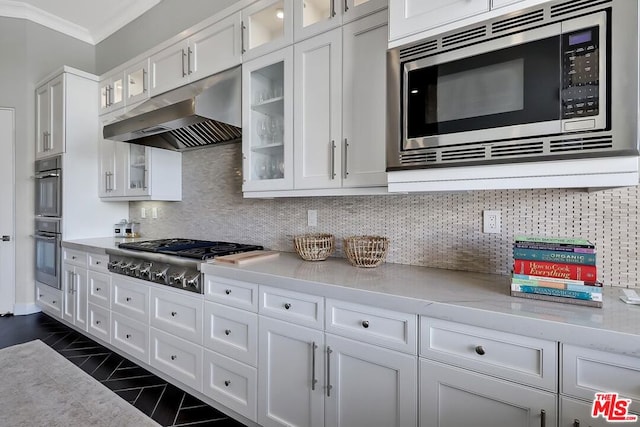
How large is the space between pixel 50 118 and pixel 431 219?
4083 mm

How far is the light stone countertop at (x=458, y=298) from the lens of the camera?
941 mm

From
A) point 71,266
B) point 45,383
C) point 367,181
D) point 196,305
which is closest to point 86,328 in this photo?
point 71,266

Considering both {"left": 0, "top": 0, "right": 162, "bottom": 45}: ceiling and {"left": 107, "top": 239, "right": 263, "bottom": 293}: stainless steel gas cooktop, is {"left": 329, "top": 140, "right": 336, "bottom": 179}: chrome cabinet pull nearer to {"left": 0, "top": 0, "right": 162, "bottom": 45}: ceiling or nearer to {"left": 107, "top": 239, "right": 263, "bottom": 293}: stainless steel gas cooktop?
{"left": 107, "top": 239, "right": 263, "bottom": 293}: stainless steel gas cooktop

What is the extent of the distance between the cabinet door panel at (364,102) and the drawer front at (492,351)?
0.75 meters

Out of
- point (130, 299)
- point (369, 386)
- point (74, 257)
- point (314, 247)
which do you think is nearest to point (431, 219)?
point (314, 247)

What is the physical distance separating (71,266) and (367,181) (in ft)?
10.3

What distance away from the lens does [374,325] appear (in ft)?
4.38

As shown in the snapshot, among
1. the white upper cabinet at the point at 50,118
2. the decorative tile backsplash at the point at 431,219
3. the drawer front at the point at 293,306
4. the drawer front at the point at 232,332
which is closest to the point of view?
the decorative tile backsplash at the point at 431,219

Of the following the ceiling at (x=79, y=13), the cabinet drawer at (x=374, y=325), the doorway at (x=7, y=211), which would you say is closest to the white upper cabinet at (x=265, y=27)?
the cabinet drawer at (x=374, y=325)

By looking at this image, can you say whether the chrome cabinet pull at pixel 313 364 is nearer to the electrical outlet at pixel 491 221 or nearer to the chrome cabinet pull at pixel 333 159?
the chrome cabinet pull at pixel 333 159

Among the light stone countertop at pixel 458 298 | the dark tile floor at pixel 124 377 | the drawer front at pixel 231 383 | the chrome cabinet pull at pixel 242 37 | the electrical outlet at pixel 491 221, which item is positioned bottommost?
the dark tile floor at pixel 124 377

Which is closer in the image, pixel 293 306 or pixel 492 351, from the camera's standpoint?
pixel 492 351

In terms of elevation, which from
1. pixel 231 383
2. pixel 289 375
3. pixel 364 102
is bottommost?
pixel 231 383

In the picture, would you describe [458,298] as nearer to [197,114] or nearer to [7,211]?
[197,114]
